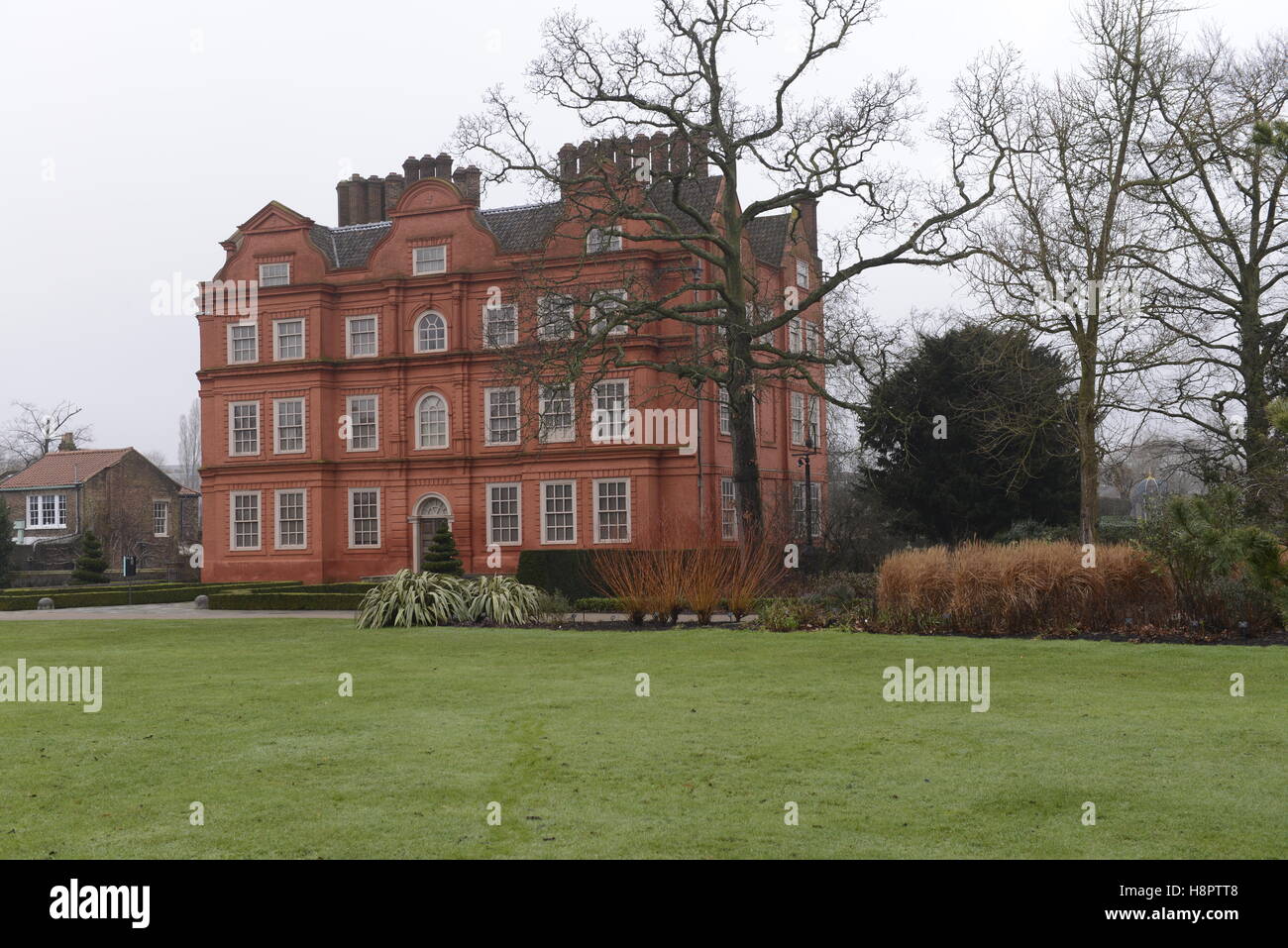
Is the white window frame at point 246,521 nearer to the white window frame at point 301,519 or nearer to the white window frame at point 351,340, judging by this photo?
the white window frame at point 301,519

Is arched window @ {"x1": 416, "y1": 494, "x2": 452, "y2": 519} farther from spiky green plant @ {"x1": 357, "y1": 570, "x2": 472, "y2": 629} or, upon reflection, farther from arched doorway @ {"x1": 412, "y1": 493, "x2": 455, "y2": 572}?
spiky green plant @ {"x1": 357, "y1": 570, "x2": 472, "y2": 629}

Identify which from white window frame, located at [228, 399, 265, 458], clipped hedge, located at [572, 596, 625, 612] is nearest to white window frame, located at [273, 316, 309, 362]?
white window frame, located at [228, 399, 265, 458]

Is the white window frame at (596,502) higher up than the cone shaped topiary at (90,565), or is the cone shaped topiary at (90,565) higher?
the white window frame at (596,502)

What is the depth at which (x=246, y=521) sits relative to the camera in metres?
43.3

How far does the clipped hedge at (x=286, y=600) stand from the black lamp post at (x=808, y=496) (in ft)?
38.0

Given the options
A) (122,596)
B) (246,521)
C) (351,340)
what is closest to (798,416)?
(351,340)

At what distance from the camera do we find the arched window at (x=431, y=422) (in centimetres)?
4175

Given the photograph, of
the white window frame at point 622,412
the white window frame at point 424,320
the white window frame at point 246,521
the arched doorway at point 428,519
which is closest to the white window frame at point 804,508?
the white window frame at point 622,412

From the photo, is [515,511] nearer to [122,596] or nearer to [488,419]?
[488,419]

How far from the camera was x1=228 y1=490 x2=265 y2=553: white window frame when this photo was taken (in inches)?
1694

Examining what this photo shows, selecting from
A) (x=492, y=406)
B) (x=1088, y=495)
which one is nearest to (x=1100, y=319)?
(x=1088, y=495)

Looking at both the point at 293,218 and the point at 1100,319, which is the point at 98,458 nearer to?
the point at 293,218

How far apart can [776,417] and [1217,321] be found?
16.0 metres

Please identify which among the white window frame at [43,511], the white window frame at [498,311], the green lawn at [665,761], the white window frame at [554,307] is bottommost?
the green lawn at [665,761]
